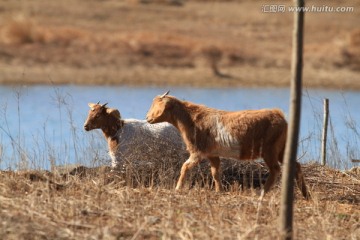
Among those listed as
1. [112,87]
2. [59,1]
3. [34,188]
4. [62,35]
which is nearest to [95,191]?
[34,188]

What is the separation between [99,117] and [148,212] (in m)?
4.41

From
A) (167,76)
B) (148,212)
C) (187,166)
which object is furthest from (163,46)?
(148,212)

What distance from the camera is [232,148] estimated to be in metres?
11.3

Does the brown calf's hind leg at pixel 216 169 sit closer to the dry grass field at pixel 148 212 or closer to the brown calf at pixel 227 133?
the brown calf at pixel 227 133

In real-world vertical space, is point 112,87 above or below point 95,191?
above

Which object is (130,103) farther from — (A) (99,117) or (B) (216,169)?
(B) (216,169)

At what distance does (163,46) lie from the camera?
37156 millimetres

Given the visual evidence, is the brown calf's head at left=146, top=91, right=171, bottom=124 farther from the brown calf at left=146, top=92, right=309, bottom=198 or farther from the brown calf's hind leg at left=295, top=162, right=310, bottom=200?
the brown calf's hind leg at left=295, top=162, right=310, bottom=200

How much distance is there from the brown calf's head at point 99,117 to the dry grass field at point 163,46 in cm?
1655

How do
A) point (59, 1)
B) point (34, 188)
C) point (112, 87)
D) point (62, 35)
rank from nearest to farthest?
point (34, 188)
point (112, 87)
point (62, 35)
point (59, 1)

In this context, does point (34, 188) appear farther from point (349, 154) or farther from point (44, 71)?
point (44, 71)

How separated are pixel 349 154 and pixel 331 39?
2855cm

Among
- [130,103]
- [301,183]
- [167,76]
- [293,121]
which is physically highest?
[167,76]

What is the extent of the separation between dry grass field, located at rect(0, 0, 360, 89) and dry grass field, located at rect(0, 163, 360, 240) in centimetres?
1989
